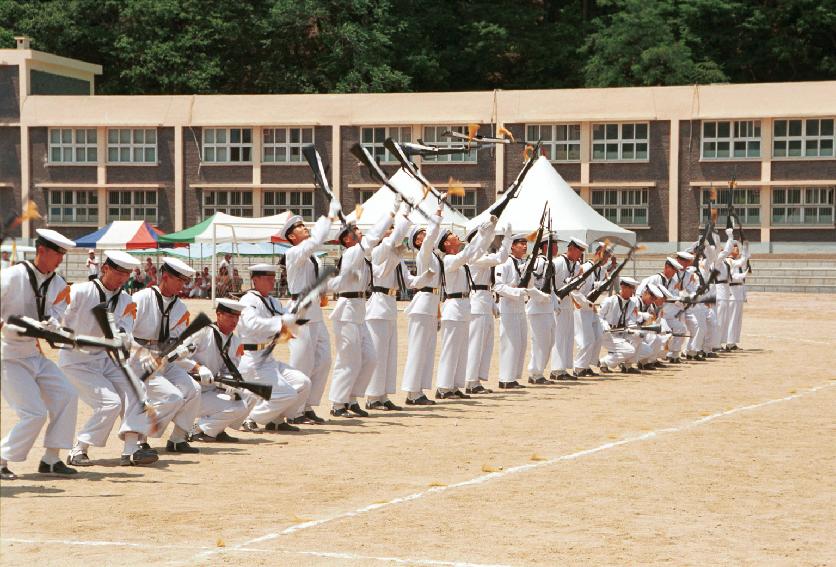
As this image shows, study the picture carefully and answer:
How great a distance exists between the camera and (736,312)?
27859 mm

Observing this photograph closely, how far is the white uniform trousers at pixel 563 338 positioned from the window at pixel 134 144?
4102 cm

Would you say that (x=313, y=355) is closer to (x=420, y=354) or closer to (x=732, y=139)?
(x=420, y=354)

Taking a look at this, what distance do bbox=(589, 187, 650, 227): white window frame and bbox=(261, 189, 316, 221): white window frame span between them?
12.1 metres

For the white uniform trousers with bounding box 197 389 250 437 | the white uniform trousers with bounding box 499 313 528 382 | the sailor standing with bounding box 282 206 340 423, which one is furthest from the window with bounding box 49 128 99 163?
the white uniform trousers with bounding box 197 389 250 437

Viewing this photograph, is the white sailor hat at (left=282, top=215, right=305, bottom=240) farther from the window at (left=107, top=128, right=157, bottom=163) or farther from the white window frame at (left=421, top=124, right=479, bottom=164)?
the window at (left=107, top=128, right=157, bottom=163)

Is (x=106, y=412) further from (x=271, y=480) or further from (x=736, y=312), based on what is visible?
(x=736, y=312)

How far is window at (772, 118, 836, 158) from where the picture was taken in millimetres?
53625

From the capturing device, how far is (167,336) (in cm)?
1166

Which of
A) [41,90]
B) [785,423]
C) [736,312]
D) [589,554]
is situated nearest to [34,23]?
[41,90]

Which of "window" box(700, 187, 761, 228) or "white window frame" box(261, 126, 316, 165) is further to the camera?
"white window frame" box(261, 126, 316, 165)

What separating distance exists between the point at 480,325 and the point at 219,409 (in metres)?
6.39

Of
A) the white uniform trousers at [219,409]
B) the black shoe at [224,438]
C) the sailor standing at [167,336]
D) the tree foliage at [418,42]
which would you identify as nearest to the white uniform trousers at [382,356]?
the black shoe at [224,438]

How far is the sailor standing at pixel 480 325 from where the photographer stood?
1819cm

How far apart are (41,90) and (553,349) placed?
144 feet
